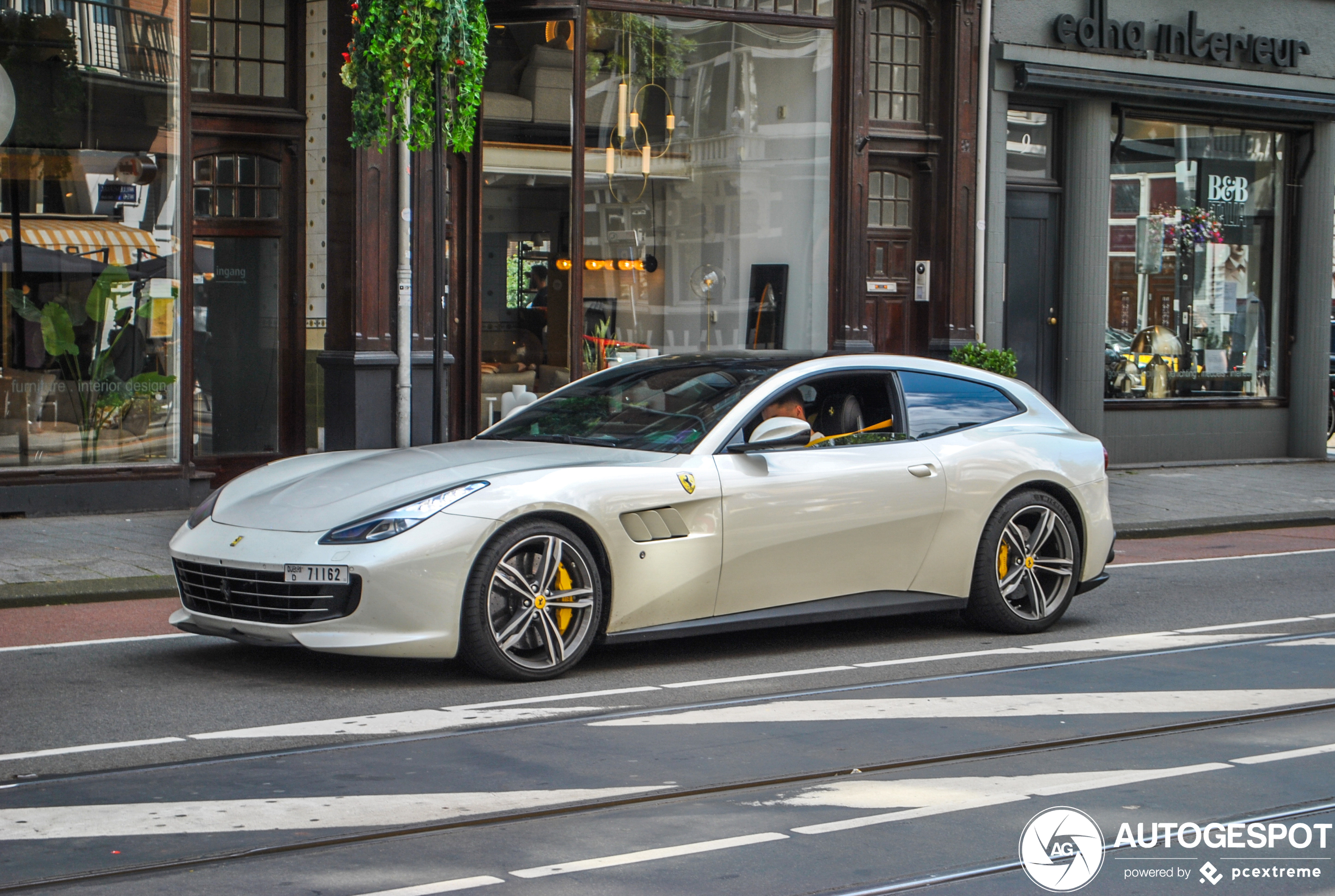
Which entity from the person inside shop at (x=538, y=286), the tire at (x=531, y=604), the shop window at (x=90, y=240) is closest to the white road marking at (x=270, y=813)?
the tire at (x=531, y=604)

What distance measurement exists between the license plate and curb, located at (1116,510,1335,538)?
8.50m

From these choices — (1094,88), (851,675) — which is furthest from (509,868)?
(1094,88)

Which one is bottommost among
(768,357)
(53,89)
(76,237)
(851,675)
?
(851,675)

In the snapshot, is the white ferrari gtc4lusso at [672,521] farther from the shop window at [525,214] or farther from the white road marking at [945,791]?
the shop window at [525,214]

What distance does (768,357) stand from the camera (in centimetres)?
786

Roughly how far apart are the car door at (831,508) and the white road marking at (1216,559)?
3.80m

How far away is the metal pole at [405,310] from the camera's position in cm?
1264

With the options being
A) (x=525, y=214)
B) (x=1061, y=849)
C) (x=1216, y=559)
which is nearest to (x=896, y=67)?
(x=525, y=214)

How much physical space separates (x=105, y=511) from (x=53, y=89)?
337 centimetres

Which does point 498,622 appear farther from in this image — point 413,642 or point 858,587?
point 858,587

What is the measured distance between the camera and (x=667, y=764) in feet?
17.6

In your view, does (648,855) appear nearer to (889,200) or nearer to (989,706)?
(989,706)

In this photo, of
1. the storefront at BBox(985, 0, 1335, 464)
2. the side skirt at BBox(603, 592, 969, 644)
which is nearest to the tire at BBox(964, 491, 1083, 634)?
the side skirt at BBox(603, 592, 969, 644)

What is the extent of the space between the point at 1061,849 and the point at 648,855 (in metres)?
1.16
